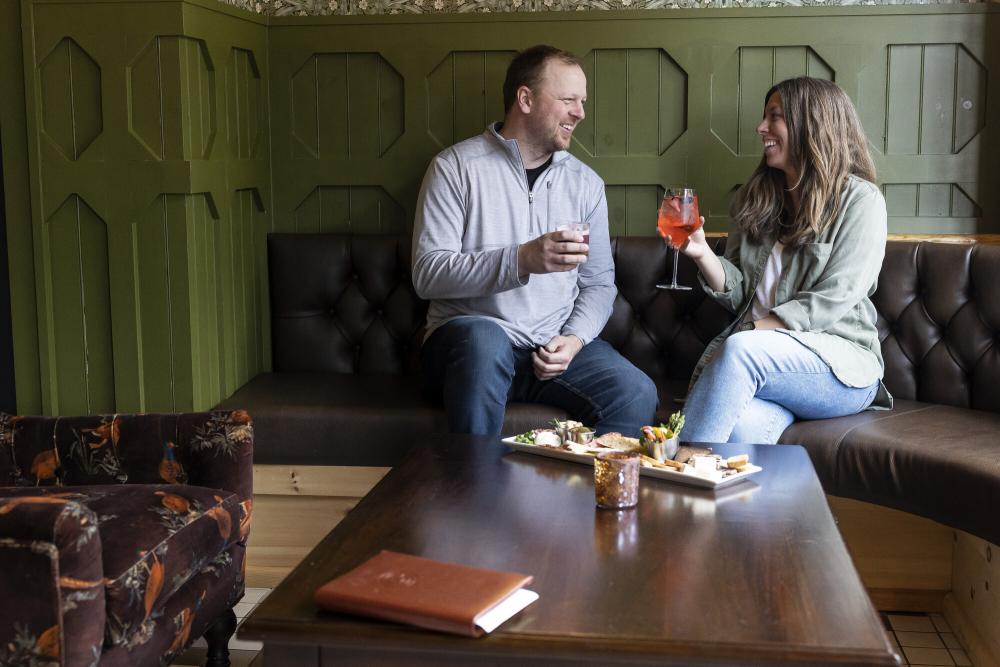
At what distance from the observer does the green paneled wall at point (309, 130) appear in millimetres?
2791

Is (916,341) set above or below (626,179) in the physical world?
Result: below

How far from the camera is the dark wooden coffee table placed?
1276mm

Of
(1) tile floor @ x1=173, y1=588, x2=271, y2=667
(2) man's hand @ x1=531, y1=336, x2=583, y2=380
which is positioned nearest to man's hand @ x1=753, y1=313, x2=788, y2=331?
(2) man's hand @ x1=531, y1=336, x2=583, y2=380

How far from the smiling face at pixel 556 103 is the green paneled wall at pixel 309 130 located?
1.14 feet

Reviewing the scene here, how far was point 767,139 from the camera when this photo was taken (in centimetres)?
280

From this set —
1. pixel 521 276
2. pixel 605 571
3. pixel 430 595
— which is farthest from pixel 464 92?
pixel 430 595

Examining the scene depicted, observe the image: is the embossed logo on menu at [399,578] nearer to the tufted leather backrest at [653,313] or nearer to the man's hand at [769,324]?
the man's hand at [769,324]

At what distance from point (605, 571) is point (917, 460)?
1.13 meters

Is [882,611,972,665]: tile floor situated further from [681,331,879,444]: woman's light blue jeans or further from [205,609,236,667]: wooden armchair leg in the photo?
[205,609,236,667]: wooden armchair leg

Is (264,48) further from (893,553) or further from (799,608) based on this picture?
(799,608)

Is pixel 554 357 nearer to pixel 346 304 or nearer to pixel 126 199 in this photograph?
pixel 346 304

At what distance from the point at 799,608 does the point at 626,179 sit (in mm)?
2095

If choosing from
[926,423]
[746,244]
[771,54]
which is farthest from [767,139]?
[926,423]

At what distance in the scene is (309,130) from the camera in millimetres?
3371
